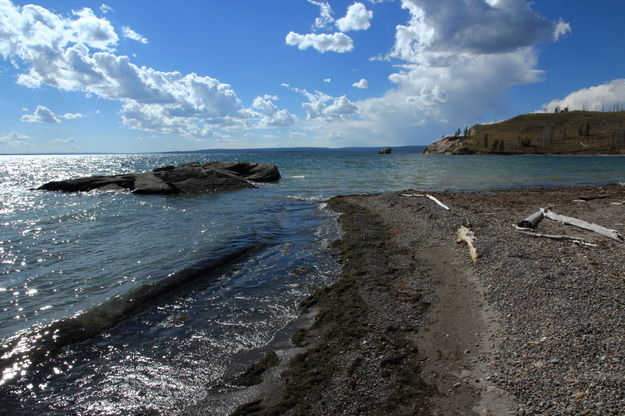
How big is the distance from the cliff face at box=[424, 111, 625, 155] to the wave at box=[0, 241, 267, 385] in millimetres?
158416

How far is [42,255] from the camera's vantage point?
498 inches

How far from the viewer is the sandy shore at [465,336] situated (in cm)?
470

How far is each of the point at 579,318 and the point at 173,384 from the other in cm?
720

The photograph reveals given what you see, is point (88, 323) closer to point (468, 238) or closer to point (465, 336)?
point (465, 336)

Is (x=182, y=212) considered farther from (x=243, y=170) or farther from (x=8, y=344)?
(x=243, y=170)

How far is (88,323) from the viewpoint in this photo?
7617mm

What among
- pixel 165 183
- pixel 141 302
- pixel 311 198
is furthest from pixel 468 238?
pixel 165 183

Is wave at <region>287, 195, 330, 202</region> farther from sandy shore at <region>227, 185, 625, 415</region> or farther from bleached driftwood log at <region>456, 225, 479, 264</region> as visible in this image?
sandy shore at <region>227, 185, 625, 415</region>

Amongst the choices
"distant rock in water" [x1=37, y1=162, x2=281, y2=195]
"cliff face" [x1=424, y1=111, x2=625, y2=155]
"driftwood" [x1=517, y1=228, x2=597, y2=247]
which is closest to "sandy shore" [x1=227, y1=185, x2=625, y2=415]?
"driftwood" [x1=517, y1=228, x2=597, y2=247]

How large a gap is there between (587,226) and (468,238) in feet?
18.1

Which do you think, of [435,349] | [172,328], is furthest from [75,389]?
[435,349]

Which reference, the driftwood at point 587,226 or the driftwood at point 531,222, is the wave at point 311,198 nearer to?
the driftwood at point 531,222

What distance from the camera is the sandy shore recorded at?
4.70 metres

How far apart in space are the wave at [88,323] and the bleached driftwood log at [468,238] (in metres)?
7.78
